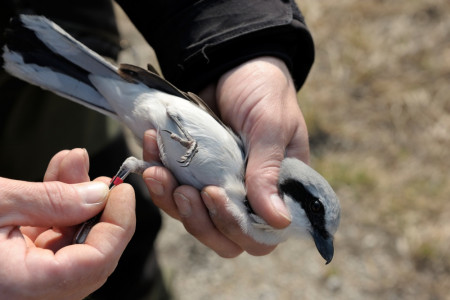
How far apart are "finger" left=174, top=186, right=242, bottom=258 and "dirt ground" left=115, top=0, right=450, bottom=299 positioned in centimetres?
142

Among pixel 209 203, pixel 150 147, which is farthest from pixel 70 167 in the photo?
pixel 209 203

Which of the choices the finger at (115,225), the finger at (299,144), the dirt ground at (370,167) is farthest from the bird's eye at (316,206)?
the dirt ground at (370,167)

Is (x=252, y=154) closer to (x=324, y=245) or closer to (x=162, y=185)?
(x=162, y=185)

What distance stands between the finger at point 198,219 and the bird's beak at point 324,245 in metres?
0.44

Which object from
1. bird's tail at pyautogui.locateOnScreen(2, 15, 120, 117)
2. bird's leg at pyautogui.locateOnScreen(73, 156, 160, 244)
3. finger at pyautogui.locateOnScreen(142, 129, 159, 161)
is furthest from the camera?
finger at pyautogui.locateOnScreen(142, 129, 159, 161)

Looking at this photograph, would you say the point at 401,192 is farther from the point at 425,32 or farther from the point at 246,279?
the point at 425,32

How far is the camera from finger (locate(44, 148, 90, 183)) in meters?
2.19

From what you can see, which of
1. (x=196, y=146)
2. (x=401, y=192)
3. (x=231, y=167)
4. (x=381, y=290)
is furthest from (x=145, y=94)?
(x=401, y=192)

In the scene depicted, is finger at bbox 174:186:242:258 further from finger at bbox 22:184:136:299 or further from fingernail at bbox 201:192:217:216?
finger at bbox 22:184:136:299

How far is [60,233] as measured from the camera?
219 centimetres

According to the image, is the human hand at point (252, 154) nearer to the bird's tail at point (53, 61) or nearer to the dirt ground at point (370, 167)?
the bird's tail at point (53, 61)

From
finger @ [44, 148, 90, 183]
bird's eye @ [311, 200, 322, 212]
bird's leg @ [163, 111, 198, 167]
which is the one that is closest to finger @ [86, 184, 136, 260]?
finger @ [44, 148, 90, 183]

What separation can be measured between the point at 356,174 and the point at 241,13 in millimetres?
2737

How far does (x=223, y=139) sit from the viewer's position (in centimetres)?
273
